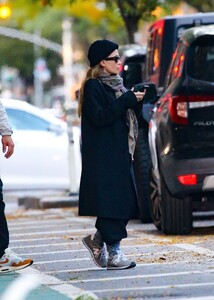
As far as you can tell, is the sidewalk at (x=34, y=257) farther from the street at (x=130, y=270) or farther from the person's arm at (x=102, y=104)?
the person's arm at (x=102, y=104)

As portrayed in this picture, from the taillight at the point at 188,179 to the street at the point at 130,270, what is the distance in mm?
476

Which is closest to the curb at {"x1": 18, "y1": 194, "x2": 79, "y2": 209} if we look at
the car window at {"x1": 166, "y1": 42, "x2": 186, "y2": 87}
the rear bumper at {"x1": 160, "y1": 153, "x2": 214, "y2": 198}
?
the car window at {"x1": 166, "y1": 42, "x2": 186, "y2": 87}

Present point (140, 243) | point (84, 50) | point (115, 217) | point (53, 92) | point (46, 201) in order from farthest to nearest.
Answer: point (53, 92)
point (84, 50)
point (46, 201)
point (140, 243)
point (115, 217)

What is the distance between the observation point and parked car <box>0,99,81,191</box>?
22719 mm

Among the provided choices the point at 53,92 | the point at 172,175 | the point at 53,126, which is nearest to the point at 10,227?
the point at 172,175

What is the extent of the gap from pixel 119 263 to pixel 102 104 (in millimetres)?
1096

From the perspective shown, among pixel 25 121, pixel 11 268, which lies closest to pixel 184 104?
pixel 11 268

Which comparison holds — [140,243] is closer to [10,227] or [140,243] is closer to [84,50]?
[10,227]

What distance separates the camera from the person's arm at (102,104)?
10852 mm

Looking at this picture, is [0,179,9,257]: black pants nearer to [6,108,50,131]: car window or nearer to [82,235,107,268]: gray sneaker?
[82,235,107,268]: gray sneaker

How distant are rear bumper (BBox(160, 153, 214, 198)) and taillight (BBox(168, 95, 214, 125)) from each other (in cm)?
32

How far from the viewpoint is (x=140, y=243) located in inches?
517

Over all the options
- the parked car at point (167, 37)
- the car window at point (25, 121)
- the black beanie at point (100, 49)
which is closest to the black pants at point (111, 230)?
the black beanie at point (100, 49)

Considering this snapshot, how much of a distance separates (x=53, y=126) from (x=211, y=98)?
31.2ft
